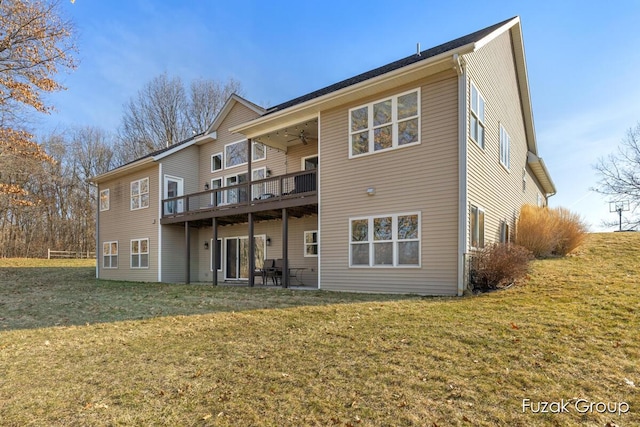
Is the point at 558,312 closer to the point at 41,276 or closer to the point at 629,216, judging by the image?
the point at 629,216

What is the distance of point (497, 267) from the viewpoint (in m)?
8.66

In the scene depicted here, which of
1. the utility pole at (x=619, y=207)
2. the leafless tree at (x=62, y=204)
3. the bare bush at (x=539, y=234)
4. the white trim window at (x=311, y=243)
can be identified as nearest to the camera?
the bare bush at (x=539, y=234)

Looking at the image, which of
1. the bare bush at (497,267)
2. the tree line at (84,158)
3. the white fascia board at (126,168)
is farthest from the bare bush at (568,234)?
the tree line at (84,158)

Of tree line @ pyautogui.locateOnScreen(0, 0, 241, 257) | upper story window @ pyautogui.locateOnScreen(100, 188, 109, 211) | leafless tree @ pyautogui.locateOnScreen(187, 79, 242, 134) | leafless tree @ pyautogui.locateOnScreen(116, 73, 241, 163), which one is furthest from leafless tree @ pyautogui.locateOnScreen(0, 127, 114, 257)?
upper story window @ pyautogui.locateOnScreen(100, 188, 109, 211)

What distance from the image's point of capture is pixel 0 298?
39.1 feet

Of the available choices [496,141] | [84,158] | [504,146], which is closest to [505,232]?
[504,146]

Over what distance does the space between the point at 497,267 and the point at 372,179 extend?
3.85 m

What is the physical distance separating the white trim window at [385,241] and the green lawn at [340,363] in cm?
180

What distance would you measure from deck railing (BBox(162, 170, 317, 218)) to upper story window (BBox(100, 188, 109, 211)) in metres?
5.79

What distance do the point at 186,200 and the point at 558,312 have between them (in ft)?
47.0

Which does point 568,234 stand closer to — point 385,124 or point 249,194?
point 385,124

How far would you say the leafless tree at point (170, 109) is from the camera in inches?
1277

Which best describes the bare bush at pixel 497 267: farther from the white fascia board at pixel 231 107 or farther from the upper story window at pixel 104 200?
the upper story window at pixel 104 200

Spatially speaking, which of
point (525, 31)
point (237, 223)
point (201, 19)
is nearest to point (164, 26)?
point (201, 19)
